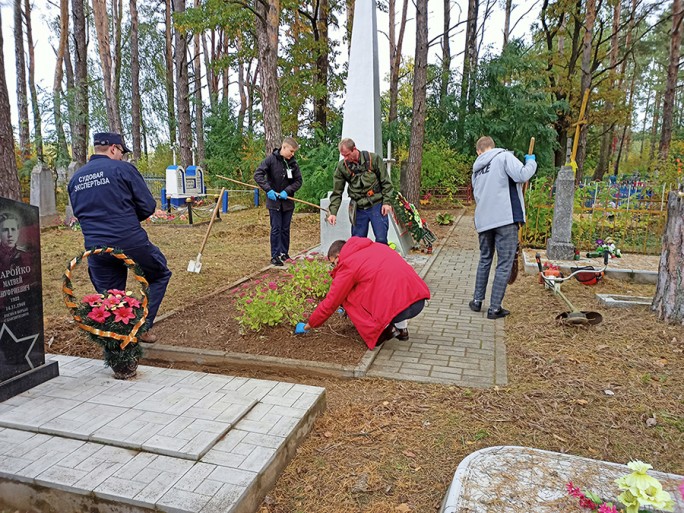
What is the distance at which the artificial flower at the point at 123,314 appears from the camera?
3.45m

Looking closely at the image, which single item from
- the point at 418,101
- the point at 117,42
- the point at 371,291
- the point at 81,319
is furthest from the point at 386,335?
the point at 117,42

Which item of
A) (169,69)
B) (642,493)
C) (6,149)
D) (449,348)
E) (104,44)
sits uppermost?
A: (169,69)

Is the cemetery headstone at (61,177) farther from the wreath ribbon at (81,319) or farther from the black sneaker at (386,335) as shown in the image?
the black sneaker at (386,335)

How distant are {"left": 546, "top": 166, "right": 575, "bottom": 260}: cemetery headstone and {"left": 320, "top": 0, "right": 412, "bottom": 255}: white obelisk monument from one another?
105 inches

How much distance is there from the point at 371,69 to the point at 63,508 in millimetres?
7703

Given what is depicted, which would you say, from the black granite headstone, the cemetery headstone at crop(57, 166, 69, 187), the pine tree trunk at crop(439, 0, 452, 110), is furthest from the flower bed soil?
the pine tree trunk at crop(439, 0, 452, 110)

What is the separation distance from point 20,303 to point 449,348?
3475 mm

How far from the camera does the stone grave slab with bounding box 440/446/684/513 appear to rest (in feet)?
6.79

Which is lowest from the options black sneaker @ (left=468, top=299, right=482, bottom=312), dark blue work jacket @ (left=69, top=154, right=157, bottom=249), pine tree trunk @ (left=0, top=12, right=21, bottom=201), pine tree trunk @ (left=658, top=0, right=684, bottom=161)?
black sneaker @ (left=468, top=299, right=482, bottom=312)

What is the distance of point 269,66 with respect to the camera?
11695 millimetres

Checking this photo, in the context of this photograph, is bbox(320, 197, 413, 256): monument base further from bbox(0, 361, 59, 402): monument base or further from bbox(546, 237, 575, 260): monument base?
bbox(0, 361, 59, 402): monument base

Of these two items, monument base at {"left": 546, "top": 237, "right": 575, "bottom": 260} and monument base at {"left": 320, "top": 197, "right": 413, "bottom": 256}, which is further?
monument base at {"left": 320, "top": 197, "right": 413, "bottom": 256}

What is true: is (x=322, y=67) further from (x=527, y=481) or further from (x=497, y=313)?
(x=527, y=481)

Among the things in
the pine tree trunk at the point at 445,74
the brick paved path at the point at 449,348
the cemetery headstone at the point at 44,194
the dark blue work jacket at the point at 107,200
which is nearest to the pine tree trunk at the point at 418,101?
the pine tree trunk at the point at 445,74
